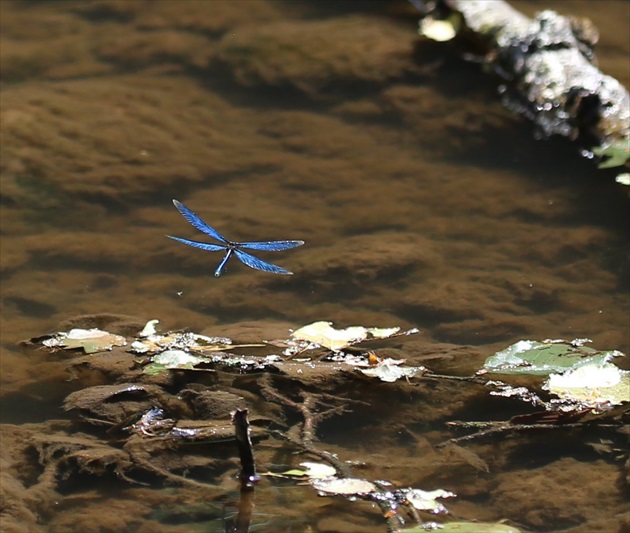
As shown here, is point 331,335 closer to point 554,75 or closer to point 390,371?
point 390,371

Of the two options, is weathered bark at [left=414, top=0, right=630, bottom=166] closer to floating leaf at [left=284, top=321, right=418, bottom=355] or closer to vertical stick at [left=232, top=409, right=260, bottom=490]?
floating leaf at [left=284, top=321, right=418, bottom=355]

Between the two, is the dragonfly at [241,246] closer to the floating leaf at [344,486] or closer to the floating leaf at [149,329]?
the floating leaf at [149,329]

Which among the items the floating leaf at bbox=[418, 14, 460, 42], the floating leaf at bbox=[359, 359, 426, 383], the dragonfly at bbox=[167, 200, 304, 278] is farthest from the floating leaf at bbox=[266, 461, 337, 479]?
the floating leaf at bbox=[418, 14, 460, 42]

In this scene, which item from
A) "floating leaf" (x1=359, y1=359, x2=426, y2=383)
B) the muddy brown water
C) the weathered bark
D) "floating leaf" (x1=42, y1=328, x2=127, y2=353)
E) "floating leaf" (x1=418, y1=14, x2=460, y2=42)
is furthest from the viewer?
"floating leaf" (x1=418, y1=14, x2=460, y2=42)

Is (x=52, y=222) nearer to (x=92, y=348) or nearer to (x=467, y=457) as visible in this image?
(x=92, y=348)

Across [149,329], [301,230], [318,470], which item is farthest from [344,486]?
[301,230]

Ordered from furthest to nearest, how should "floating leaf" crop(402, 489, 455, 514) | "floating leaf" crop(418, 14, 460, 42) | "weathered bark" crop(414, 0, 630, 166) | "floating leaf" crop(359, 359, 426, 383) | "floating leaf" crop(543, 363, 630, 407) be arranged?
"floating leaf" crop(418, 14, 460, 42) → "weathered bark" crop(414, 0, 630, 166) → "floating leaf" crop(359, 359, 426, 383) → "floating leaf" crop(543, 363, 630, 407) → "floating leaf" crop(402, 489, 455, 514)
